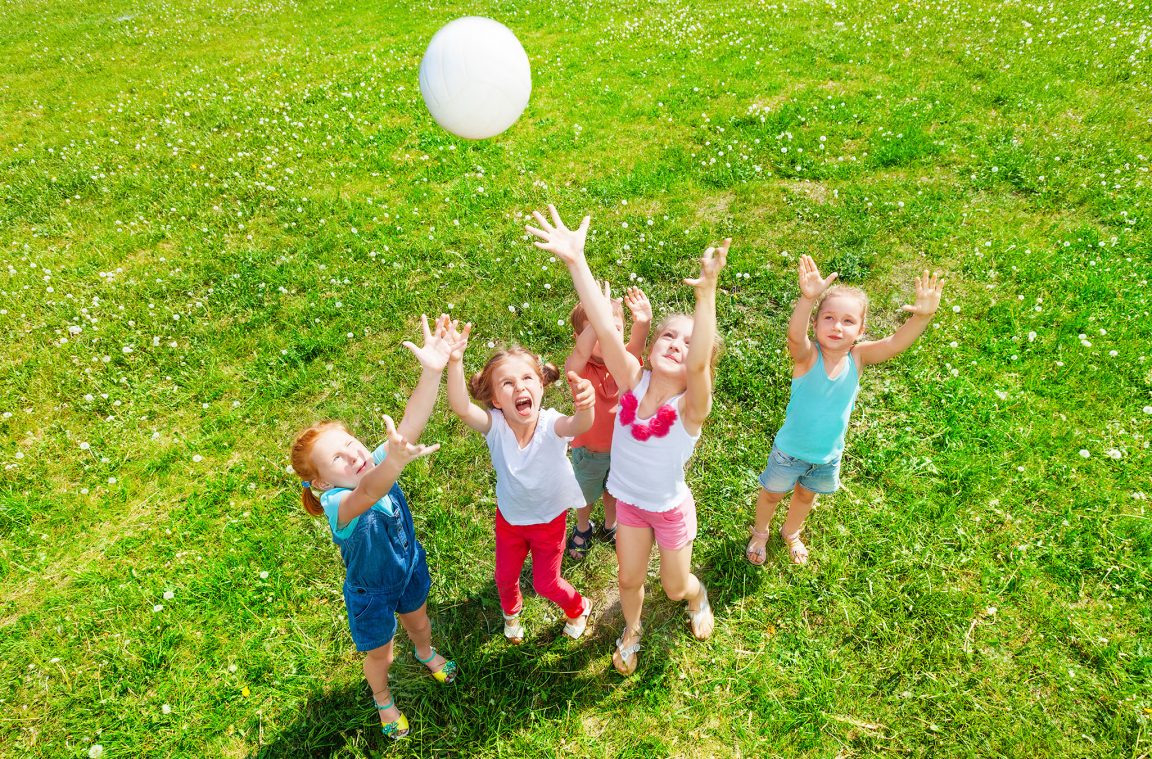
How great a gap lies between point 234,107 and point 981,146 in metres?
10.8

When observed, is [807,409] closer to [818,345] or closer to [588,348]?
[818,345]

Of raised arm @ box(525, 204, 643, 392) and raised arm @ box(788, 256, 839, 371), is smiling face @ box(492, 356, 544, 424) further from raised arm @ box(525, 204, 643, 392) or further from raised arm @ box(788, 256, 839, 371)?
raised arm @ box(788, 256, 839, 371)

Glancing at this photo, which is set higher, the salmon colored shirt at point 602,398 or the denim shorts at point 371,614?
the salmon colored shirt at point 602,398

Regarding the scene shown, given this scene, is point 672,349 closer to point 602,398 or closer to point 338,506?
point 602,398

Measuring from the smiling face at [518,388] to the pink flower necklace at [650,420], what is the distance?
434 millimetres

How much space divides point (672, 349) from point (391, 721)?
8.05ft

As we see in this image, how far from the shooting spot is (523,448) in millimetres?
3215

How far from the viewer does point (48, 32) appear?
15508mm

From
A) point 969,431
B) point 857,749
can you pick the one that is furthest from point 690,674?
point 969,431

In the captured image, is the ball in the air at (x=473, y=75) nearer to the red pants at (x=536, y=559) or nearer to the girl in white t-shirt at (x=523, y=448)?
the girl in white t-shirt at (x=523, y=448)

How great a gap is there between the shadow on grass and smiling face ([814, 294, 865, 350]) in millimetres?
1860

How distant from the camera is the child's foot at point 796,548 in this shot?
13.2ft

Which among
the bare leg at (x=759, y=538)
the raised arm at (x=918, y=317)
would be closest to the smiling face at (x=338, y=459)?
the bare leg at (x=759, y=538)

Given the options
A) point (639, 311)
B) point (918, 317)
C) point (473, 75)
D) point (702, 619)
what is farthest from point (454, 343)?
point (918, 317)
